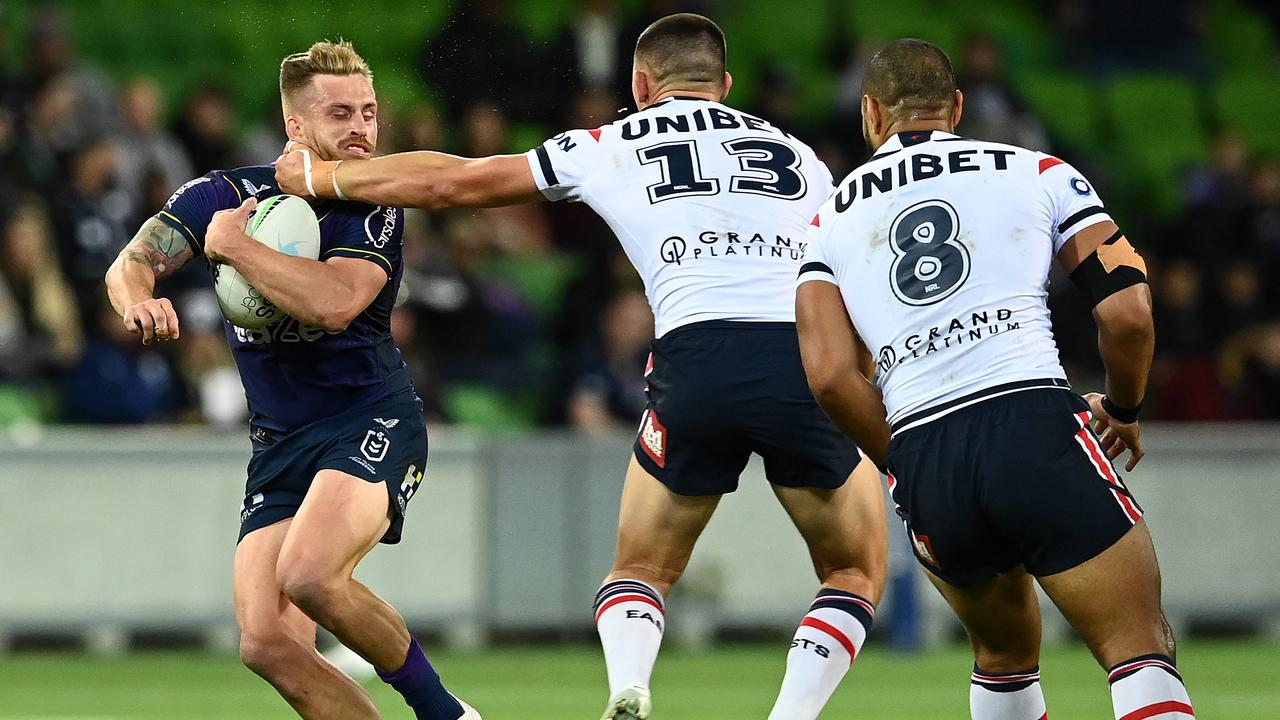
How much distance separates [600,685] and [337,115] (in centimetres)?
496

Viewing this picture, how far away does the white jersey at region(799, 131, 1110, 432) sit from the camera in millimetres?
5551

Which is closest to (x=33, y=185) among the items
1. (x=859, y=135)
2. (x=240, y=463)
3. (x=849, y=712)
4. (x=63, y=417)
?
(x=63, y=417)

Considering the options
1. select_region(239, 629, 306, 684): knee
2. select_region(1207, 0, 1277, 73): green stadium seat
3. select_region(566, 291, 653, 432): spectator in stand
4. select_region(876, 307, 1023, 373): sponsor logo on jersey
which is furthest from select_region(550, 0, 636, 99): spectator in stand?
select_region(876, 307, 1023, 373): sponsor logo on jersey

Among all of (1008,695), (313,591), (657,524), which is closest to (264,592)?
(313,591)

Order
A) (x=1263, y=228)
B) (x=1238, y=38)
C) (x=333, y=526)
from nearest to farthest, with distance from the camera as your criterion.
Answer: (x=333, y=526), (x=1263, y=228), (x=1238, y=38)

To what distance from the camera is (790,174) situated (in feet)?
21.9

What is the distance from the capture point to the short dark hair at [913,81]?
19.2 feet

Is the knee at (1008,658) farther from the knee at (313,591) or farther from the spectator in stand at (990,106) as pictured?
the spectator in stand at (990,106)

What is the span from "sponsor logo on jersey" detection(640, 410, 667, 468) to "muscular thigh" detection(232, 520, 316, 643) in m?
1.24

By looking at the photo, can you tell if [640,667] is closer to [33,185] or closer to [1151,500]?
[1151,500]

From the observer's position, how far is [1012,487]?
538cm

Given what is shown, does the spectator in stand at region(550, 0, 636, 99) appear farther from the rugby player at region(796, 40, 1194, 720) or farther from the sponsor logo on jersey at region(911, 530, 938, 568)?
the sponsor logo on jersey at region(911, 530, 938, 568)

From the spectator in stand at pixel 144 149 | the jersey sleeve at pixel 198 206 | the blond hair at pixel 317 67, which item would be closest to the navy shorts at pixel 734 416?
the blond hair at pixel 317 67

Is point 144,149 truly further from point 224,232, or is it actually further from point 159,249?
point 224,232
